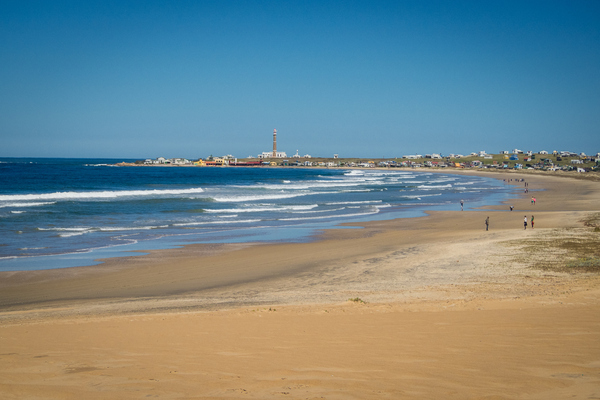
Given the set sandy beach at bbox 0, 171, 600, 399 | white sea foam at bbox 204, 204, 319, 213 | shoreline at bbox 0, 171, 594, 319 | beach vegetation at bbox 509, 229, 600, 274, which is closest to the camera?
sandy beach at bbox 0, 171, 600, 399

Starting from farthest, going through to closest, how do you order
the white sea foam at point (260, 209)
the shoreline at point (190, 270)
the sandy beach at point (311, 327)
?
the white sea foam at point (260, 209)
the shoreline at point (190, 270)
the sandy beach at point (311, 327)

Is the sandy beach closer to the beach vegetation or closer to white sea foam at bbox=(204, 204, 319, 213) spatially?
the beach vegetation

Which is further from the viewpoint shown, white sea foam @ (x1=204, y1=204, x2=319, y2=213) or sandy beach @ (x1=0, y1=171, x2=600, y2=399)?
white sea foam @ (x1=204, y1=204, x2=319, y2=213)

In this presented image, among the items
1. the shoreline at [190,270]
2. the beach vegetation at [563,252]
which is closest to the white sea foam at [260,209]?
the shoreline at [190,270]

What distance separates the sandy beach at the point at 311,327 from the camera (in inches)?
229

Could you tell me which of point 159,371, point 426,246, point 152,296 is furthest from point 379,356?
point 426,246

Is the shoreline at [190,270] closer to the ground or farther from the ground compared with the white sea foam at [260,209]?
closer to the ground

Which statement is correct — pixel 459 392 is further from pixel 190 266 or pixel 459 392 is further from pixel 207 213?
pixel 207 213

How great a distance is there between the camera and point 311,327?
880cm

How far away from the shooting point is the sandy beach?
5.82m

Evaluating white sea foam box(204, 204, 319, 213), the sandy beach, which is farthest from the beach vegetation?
white sea foam box(204, 204, 319, 213)

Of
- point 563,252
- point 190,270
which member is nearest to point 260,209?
point 190,270

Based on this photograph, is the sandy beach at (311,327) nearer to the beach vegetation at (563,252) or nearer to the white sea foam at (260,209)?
the beach vegetation at (563,252)

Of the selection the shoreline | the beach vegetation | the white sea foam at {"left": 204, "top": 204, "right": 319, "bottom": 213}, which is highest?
the beach vegetation
